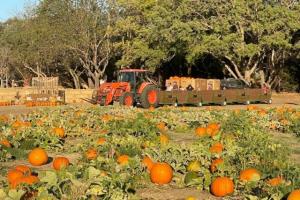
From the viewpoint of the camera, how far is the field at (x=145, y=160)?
19.7 feet

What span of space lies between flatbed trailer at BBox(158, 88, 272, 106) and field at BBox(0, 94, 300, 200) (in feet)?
53.1

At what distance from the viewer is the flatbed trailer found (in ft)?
104

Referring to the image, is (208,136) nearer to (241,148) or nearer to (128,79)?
(241,148)

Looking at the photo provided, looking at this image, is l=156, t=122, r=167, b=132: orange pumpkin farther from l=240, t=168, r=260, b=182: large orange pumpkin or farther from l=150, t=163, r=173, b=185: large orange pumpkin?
l=240, t=168, r=260, b=182: large orange pumpkin

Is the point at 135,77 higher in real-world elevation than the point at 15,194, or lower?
higher

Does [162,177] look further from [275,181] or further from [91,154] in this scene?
[275,181]

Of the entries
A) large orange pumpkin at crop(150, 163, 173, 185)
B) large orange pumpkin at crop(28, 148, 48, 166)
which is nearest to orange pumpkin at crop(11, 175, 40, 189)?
large orange pumpkin at crop(150, 163, 173, 185)

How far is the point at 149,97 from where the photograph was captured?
29922 millimetres

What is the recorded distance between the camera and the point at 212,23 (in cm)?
3934

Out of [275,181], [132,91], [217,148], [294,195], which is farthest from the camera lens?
[132,91]

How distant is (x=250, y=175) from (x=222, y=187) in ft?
1.37

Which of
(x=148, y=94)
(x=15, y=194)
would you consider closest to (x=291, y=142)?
(x=15, y=194)

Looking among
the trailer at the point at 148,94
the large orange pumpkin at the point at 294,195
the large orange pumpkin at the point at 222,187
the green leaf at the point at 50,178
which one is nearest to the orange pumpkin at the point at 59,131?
the large orange pumpkin at the point at 222,187

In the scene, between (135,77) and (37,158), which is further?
(135,77)
